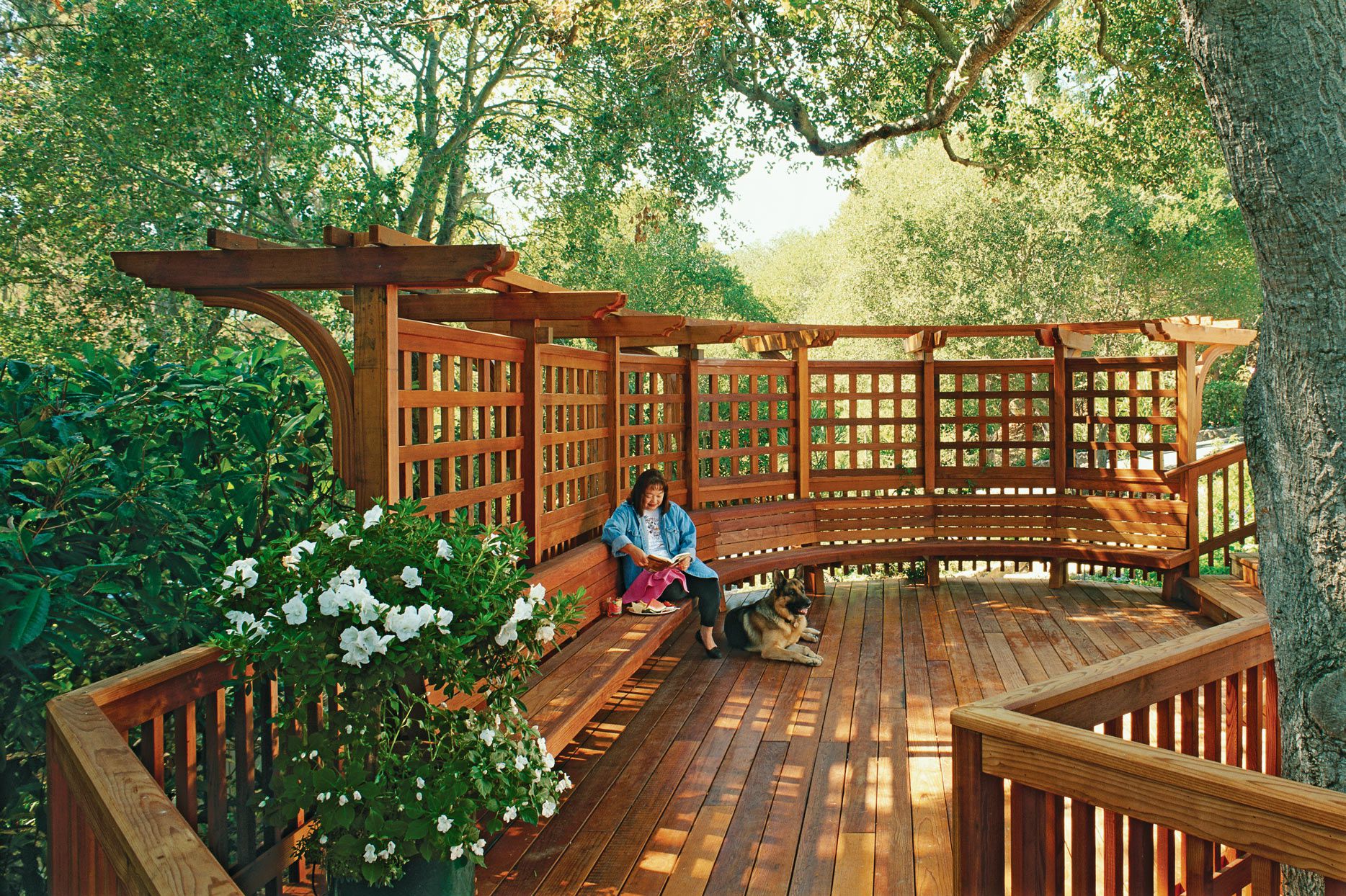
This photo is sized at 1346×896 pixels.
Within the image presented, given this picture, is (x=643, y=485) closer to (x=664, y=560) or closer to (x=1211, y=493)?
(x=664, y=560)

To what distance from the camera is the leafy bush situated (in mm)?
20953

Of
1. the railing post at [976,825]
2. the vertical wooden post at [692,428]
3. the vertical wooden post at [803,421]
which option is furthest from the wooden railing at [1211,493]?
the railing post at [976,825]

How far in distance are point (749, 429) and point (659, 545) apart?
96.6 inches

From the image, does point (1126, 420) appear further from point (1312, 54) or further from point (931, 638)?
point (1312, 54)

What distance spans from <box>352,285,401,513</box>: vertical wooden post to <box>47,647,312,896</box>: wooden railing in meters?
0.79

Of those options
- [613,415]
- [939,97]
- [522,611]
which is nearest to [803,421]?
[613,415]

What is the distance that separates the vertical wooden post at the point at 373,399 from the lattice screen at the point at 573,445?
1759 mm

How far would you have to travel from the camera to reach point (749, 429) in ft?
28.4

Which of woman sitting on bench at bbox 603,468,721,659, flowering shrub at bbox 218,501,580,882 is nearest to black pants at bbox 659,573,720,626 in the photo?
woman sitting on bench at bbox 603,468,721,659

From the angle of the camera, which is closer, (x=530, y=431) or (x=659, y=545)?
(x=530, y=431)

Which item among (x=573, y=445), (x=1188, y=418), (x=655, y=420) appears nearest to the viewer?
(x=573, y=445)

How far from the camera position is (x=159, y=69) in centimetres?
948

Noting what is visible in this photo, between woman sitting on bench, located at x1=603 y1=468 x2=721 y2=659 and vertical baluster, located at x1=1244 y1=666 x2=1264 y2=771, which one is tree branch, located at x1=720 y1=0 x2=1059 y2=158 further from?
vertical baluster, located at x1=1244 y1=666 x2=1264 y2=771

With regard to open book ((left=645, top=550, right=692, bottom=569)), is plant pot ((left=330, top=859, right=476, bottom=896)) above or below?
below
